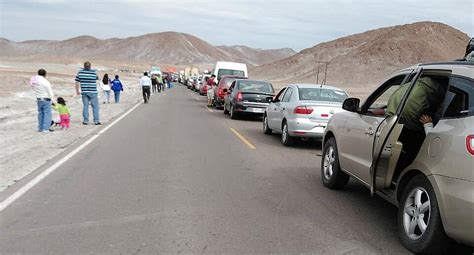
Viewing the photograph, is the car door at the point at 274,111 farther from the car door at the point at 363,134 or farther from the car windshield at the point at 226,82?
the car windshield at the point at 226,82

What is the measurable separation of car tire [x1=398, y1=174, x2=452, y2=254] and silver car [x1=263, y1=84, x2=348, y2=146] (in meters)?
6.39

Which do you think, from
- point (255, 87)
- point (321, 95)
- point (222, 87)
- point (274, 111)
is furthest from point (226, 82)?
point (321, 95)

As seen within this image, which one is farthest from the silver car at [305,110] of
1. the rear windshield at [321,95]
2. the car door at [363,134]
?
the car door at [363,134]

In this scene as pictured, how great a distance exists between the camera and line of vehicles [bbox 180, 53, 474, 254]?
424 centimetres

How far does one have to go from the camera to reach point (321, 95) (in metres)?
12.4

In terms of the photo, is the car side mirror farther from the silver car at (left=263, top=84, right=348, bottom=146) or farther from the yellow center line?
the yellow center line

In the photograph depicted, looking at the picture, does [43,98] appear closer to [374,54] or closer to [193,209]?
[193,209]

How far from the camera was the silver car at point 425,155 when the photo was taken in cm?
422

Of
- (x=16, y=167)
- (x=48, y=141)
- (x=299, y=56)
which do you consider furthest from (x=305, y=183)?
(x=299, y=56)

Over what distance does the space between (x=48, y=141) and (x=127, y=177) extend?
4.71 meters

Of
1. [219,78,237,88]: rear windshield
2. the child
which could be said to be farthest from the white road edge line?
[219,78,237,88]: rear windshield

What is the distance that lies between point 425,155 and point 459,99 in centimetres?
58

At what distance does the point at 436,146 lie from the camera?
4586 mm

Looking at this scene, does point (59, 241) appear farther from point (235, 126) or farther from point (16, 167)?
point (235, 126)
